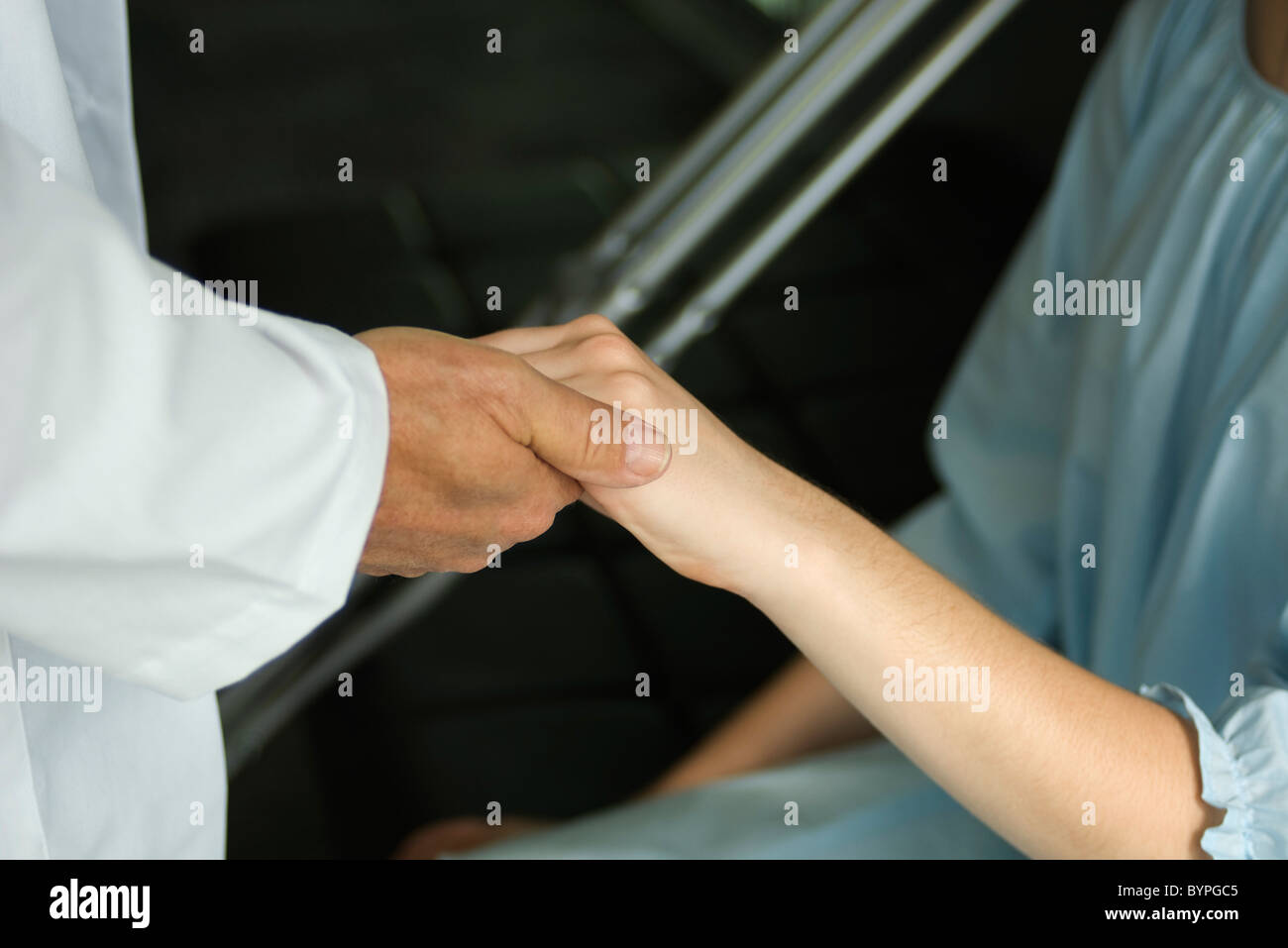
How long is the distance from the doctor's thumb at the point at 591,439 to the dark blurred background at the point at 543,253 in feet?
1.74

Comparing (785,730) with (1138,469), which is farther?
(785,730)

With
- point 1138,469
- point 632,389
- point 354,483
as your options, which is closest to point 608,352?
point 632,389

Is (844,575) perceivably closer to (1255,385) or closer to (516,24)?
(1255,385)

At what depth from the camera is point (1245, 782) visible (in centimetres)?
65

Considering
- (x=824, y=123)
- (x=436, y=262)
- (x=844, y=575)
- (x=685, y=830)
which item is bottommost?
(x=685, y=830)

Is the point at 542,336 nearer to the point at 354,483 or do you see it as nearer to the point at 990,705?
the point at 354,483

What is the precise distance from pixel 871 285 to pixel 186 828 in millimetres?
1389

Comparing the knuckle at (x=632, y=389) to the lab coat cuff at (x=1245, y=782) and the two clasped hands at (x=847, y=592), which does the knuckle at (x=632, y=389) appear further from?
the lab coat cuff at (x=1245, y=782)

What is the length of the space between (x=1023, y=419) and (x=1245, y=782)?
0.43 meters

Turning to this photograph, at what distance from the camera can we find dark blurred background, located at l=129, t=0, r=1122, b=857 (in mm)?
1306

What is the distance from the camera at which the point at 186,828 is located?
690mm

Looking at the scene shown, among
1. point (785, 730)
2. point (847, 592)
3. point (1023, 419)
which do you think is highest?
point (1023, 419)

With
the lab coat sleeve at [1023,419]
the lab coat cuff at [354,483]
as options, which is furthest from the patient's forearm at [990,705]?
the lab coat sleeve at [1023,419]
